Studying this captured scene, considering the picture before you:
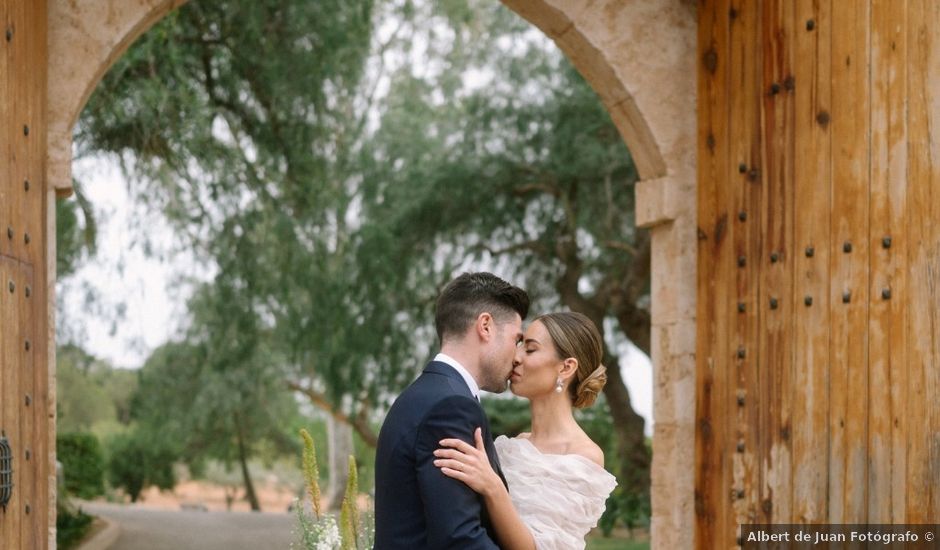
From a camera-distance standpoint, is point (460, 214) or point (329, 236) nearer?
point (460, 214)

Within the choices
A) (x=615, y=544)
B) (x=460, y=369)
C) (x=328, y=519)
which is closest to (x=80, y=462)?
(x=615, y=544)

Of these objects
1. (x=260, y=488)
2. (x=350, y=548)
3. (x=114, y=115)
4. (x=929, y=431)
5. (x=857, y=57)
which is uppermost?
(x=114, y=115)

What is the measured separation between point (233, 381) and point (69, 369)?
257 centimetres

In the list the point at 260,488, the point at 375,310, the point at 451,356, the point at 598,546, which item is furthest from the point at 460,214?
the point at 260,488

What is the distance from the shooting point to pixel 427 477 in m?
2.66

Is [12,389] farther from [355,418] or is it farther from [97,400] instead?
[97,400]

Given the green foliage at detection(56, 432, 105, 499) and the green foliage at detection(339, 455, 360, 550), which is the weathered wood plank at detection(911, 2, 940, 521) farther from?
the green foliage at detection(56, 432, 105, 499)

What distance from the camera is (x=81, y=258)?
40.4 ft

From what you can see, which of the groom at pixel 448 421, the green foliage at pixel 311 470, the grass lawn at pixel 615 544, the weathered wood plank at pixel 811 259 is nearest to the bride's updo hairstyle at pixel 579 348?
the groom at pixel 448 421

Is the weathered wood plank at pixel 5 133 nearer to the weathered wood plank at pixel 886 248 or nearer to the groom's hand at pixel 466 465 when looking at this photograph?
the groom's hand at pixel 466 465

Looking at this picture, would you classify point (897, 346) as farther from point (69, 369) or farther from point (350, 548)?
point (69, 369)

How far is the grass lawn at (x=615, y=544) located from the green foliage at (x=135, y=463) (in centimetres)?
1111

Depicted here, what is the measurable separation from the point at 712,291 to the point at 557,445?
2301 millimetres

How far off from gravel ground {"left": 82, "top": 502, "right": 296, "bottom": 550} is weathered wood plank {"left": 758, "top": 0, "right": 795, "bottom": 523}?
22.2ft
